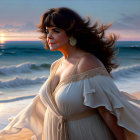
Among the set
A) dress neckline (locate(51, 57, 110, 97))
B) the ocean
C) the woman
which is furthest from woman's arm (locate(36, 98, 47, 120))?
the ocean

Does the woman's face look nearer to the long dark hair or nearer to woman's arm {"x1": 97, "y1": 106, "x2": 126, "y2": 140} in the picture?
the long dark hair

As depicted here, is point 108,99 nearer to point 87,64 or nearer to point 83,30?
point 87,64

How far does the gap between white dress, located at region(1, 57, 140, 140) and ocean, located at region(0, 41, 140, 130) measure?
0.86m

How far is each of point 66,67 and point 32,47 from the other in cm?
2393

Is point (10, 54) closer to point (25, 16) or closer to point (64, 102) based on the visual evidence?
point (25, 16)

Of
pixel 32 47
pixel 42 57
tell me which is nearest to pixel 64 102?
pixel 42 57

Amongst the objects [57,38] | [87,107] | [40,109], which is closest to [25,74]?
[40,109]

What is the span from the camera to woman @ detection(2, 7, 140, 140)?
Answer: 1763mm

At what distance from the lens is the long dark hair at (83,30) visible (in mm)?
1887

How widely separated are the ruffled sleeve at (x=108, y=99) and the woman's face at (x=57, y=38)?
36 cm

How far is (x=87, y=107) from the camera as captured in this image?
1.80m

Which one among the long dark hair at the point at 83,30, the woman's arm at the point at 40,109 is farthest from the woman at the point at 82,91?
the woman's arm at the point at 40,109

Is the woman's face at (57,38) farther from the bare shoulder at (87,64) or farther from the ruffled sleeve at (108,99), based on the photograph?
the ruffled sleeve at (108,99)

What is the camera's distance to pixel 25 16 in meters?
26.7
